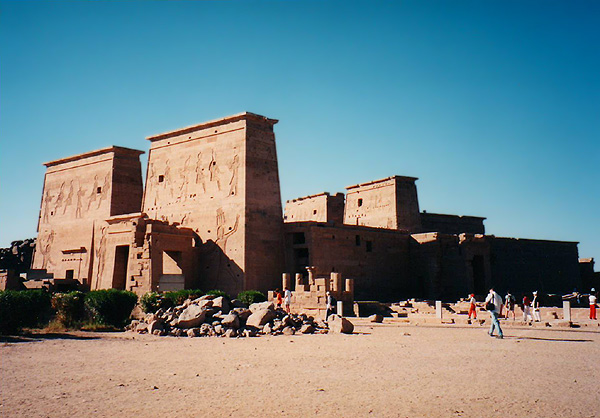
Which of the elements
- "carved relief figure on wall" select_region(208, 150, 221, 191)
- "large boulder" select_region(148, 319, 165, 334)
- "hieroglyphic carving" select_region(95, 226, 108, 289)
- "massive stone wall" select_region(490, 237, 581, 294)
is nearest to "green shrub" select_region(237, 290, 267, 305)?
"large boulder" select_region(148, 319, 165, 334)

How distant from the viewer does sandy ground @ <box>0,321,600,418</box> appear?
18.7 ft

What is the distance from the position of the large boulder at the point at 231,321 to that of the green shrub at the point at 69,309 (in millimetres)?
5172

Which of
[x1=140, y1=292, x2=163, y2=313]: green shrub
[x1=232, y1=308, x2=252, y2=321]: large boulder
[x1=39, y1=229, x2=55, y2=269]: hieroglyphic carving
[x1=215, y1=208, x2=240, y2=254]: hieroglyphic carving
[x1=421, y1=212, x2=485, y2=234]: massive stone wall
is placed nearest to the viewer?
[x1=232, y1=308, x2=252, y2=321]: large boulder

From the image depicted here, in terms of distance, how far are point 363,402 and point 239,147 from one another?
19065 mm

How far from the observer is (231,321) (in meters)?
13.8

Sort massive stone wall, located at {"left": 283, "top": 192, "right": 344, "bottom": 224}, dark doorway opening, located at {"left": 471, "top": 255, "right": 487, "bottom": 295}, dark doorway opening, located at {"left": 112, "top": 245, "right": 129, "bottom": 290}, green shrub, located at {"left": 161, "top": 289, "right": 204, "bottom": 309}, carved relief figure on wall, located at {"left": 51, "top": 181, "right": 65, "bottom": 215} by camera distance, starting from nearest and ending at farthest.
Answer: green shrub, located at {"left": 161, "top": 289, "right": 204, "bottom": 309}, dark doorway opening, located at {"left": 112, "top": 245, "right": 129, "bottom": 290}, dark doorway opening, located at {"left": 471, "top": 255, "right": 487, "bottom": 295}, carved relief figure on wall, located at {"left": 51, "top": 181, "right": 65, "bottom": 215}, massive stone wall, located at {"left": 283, "top": 192, "right": 344, "bottom": 224}

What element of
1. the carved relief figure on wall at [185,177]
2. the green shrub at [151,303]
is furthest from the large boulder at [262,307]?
the carved relief figure on wall at [185,177]

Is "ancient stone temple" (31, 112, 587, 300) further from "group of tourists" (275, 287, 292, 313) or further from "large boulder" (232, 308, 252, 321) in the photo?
"large boulder" (232, 308, 252, 321)

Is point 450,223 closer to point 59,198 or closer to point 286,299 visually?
point 286,299

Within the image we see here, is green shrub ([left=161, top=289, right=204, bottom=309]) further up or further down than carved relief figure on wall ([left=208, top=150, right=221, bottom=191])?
further down

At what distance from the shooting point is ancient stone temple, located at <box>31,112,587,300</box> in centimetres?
2278

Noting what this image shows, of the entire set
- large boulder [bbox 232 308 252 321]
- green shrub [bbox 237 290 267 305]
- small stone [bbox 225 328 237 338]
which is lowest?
small stone [bbox 225 328 237 338]

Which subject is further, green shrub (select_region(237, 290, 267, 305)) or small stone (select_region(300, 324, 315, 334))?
green shrub (select_region(237, 290, 267, 305))

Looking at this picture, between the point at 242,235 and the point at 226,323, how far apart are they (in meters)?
8.93
